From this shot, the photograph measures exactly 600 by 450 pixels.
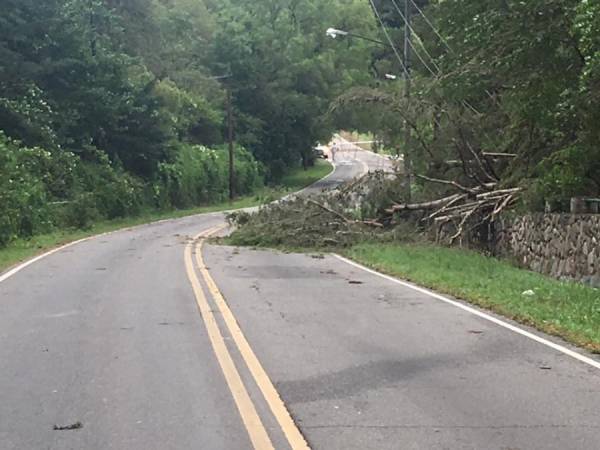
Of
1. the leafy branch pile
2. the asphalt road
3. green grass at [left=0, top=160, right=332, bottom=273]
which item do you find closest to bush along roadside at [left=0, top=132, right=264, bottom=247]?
green grass at [left=0, top=160, right=332, bottom=273]

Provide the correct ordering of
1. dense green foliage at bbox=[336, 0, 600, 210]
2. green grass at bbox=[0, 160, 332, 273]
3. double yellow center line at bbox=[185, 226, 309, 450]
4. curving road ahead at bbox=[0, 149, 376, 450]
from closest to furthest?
double yellow center line at bbox=[185, 226, 309, 450]
curving road ahead at bbox=[0, 149, 376, 450]
dense green foliage at bbox=[336, 0, 600, 210]
green grass at bbox=[0, 160, 332, 273]

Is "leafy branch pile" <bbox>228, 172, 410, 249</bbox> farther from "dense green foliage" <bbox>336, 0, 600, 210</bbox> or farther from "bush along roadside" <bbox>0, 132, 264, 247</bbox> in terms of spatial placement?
"bush along roadside" <bbox>0, 132, 264, 247</bbox>

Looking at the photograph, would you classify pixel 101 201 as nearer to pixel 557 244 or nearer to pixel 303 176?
pixel 557 244

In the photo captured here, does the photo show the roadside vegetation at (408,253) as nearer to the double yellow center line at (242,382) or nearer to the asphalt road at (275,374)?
the asphalt road at (275,374)

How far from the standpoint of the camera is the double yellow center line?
19.7 ft

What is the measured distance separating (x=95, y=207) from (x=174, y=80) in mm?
26529

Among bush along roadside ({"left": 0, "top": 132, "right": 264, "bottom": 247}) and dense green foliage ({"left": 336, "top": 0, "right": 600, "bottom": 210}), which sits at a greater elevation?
dense green foliage ({"left": 336, "top": 0, "right": 600, "bottom": 210})

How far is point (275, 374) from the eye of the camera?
801 centimetres

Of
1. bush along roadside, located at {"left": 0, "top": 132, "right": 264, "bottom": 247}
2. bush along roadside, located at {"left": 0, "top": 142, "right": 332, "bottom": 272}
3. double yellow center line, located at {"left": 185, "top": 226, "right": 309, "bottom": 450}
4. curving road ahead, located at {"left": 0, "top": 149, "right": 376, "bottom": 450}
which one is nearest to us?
double yellow center line, located at {"left": 185, "top": 226, "right": 309, "bottom": 450}

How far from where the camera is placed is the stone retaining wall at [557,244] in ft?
54.1

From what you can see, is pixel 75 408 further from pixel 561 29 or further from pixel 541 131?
pixel 541 131

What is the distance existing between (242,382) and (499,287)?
7.58 metres

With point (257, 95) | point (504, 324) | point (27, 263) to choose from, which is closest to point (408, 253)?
point (27, 263)

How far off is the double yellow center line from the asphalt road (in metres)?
0.02
